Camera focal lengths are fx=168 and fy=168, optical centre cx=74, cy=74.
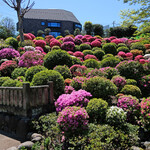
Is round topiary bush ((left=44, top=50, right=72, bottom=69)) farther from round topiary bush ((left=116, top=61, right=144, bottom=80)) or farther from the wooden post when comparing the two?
the wooden post

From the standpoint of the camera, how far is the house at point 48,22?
44.6 meters

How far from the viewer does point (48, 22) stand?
157 ft

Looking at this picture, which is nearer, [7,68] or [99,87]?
[99,87]

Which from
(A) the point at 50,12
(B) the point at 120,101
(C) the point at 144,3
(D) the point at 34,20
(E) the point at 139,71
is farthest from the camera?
(A) the point at 50,12

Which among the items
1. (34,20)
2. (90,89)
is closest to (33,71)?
(90,89)

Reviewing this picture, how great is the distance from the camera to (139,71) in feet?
35.3

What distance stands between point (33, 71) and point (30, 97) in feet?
9.43

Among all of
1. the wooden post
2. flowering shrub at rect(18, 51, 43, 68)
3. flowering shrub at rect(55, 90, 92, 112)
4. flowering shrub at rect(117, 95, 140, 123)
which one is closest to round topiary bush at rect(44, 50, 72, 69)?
flowering shrub at rect(18, 51, 43, 68)

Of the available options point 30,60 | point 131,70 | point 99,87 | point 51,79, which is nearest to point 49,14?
point 30,60

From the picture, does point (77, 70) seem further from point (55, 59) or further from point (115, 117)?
point (115, 117)

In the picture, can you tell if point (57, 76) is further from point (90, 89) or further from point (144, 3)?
point (144, 3)

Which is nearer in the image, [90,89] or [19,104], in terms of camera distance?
[19,104]

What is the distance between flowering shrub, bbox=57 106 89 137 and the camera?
547 cm

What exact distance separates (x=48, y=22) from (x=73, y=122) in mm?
45940
